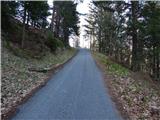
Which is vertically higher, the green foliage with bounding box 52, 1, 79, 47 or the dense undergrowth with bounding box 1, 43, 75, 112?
the green foliage with bounding box 52, 1, 79, 47

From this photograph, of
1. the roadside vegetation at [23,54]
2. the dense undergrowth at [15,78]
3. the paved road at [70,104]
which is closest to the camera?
the paved road at [70,104]

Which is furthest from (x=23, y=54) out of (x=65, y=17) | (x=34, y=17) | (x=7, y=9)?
(x=65, y=17)

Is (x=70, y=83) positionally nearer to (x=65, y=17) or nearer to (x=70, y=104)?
(x=70, y=104)

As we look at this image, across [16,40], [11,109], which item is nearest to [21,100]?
[11,109]

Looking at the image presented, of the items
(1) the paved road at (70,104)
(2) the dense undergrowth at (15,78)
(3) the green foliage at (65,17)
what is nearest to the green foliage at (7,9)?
(2) the dense undergrowth at (15,78)

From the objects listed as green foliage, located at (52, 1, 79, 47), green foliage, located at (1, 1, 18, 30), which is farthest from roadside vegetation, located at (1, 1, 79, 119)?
green foliage, located at (52, 1, 79, 47)

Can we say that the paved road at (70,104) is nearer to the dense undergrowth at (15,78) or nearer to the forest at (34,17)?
the dense undergrowth at (15,78)

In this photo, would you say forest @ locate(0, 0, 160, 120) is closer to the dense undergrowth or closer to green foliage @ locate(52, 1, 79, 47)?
the dense undergrowth

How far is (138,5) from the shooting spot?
2469 centimetres

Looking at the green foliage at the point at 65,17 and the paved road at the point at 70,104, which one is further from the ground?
the green foliage at the point at 65,17

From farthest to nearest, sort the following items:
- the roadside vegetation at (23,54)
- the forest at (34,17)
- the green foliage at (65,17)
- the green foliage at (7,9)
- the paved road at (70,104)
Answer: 1. the green foliage at (65,17)
2. the forest at (34,17)
3. the green foliage at (7,9)
4. the roadside vegetation at (23,54)
5. the paved road at (70,104)

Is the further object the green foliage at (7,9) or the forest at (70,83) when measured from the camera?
the green foliage at (7,9)

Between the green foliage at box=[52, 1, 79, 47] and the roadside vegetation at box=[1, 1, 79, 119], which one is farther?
the green foliage at box=[52, 1, 79, 47]

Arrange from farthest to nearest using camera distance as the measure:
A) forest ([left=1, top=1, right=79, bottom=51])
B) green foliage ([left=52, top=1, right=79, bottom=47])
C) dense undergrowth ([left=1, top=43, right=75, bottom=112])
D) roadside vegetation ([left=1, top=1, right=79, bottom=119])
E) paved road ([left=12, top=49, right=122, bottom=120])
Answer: green foliage ([left=52, top=1, right=79, bottom=47]) < forest ([left=1, top=1, right=79, bottom=51]) < roadside vegetation ([left=1, top=1, right=79, bottom=119]) < dense undergrowth ([left=1, top=43, right=75, bottom=112]) < paved road ([left=12, top=49, right=122, bottom=120])
